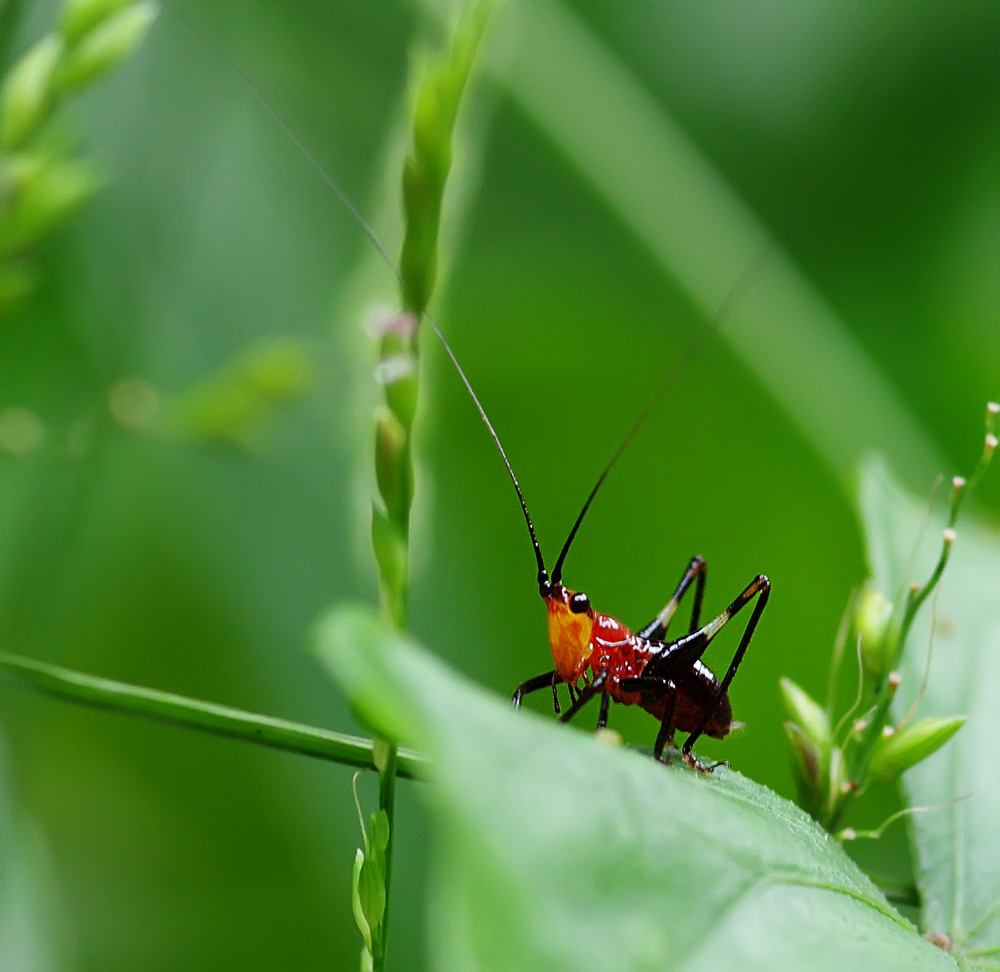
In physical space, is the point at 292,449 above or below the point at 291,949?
above

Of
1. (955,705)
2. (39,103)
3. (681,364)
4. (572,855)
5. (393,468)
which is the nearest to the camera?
(572,855)

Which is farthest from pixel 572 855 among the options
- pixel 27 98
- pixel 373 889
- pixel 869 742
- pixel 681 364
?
pixel 681 364

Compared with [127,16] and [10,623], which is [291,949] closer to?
[10,623]

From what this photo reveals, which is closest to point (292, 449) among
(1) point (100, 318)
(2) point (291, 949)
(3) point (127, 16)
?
(1) point (100, 318)

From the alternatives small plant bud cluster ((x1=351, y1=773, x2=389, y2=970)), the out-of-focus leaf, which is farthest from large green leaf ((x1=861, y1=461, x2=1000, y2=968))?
the out-of-focus leaf

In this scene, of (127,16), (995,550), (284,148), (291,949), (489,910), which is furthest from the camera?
(284,148)

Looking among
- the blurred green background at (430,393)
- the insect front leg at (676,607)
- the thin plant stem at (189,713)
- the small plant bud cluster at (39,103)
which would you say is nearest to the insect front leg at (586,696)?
the blurred green background at (430,393)

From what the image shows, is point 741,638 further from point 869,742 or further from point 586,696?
point 869,742
